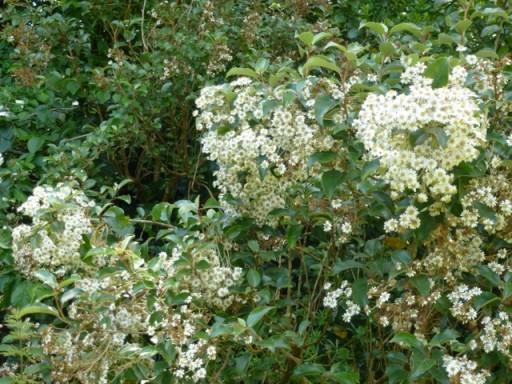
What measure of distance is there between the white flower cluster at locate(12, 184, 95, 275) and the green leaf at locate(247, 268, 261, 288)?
491 millimetres

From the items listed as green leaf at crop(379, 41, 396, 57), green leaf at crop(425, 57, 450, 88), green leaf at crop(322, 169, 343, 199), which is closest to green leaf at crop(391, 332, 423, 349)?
green leaf at crop(322, 169, 343, 199)

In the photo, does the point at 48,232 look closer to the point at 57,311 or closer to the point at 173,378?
the point at 57,311

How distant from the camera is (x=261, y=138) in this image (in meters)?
2.49

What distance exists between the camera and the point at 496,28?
2.90 meters

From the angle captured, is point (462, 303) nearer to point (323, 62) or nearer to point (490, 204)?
point (490, 204)

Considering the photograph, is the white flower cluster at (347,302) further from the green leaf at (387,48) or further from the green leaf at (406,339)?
the green leaf at (387,48)

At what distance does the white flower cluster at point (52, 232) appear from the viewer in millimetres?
2598

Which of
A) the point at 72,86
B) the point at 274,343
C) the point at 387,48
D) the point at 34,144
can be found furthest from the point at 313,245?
the point at 72,86

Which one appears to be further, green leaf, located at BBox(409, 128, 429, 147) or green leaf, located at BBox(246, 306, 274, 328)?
green leaf, located at BBox(246, 306, 274, 328)

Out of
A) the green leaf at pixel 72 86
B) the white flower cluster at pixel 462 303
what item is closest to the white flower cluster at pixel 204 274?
the white flower cluster at pixel 462 303

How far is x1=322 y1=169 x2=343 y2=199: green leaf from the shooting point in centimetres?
238

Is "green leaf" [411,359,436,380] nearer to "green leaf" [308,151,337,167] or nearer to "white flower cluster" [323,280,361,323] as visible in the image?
"white flower cluster" [323,280,361,323]

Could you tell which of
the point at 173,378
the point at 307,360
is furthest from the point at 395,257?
the point at 173,378

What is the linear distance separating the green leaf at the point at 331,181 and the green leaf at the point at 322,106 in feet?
0.44
